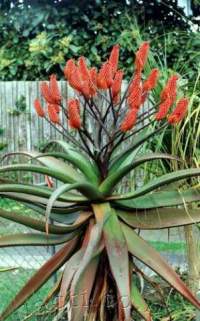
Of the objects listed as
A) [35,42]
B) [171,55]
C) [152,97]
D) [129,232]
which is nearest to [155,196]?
[129,232]

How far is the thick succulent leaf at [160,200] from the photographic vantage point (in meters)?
4.19

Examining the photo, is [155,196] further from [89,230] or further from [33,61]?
[33,61]

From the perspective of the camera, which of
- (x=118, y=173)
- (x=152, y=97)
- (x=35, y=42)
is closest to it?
(x=118, y=173)

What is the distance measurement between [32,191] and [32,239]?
37 cm

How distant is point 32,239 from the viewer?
4.26m

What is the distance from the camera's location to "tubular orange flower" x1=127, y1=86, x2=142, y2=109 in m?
3.98

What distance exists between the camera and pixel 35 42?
13.1 meters

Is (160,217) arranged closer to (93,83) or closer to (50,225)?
(50,225)

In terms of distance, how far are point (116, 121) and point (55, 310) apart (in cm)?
118

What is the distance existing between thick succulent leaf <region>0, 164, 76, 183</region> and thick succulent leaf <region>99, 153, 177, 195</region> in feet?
0.61

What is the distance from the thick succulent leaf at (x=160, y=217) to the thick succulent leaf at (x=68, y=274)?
0.35 meters

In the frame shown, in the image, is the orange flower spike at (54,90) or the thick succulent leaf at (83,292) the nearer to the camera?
the thick succulent leaf at (83,292)

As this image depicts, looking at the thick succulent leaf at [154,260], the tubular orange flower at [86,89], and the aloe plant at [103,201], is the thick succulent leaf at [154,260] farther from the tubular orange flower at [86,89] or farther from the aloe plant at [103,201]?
the tubular orange flower at [86,89]

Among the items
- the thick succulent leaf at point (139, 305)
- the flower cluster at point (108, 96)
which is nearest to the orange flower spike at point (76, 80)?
the flower cluster at point (108, 96)
